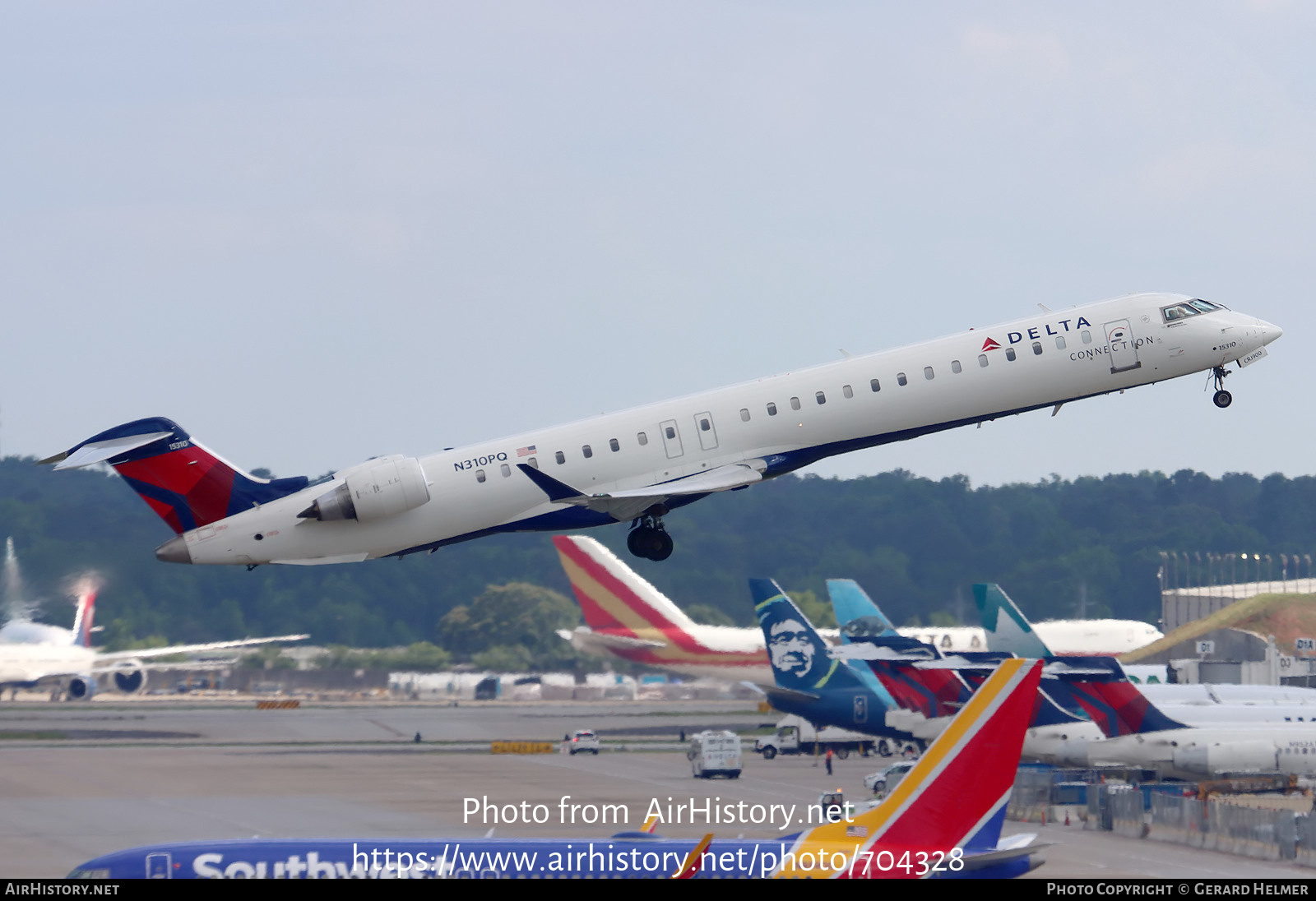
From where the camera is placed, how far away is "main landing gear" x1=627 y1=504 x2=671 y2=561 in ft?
121

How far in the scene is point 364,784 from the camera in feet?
206

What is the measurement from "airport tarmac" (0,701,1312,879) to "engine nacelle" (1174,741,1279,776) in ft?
21.8

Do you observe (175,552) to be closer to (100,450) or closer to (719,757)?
(100,450)

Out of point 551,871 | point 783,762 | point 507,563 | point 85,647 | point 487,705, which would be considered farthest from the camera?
point 507,563

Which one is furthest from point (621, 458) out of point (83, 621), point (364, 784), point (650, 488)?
point (83, 621)

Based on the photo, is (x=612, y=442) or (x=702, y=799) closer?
(x=612, y=442)

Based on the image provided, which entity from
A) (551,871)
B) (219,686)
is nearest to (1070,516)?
(219,686)

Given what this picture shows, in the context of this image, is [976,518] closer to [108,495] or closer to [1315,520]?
[1315,520]

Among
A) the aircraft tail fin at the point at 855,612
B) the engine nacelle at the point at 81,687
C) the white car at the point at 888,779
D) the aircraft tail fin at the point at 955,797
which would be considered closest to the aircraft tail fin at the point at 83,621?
the engine nacelle at the point at 81,687

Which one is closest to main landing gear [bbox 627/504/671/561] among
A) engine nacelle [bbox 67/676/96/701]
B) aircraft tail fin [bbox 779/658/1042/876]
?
aircraft tail fin [bbox 779/658/1042/876]

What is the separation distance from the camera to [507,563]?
124 metres

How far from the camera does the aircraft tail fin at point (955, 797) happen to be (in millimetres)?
25062

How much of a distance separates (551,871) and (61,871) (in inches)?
852

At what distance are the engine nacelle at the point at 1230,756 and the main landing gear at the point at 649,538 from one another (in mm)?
24365
